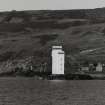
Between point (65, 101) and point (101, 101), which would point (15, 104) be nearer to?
point (65, 101)

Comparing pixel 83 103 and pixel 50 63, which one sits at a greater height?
pixel 50 63

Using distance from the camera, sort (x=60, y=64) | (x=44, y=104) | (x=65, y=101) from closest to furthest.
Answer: (x=44, y=104)
(x=65, y=101)
(x=60, y=64)

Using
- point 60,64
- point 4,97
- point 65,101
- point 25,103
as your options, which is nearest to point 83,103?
point 65,101

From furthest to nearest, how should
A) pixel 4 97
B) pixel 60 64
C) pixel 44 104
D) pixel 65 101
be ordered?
pixel 60 64
pixel 4 97
pixel 65 101
pixel 44 104

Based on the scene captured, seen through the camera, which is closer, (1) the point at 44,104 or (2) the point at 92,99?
(1) the point at 44,104

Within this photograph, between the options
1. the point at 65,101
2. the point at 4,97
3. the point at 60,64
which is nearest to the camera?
the point at 65,101

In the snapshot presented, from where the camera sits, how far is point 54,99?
9219 cm

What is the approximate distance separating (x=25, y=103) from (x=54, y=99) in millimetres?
9712

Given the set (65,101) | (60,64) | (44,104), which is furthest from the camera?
(60,64)

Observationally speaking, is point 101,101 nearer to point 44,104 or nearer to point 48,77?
point 44,104

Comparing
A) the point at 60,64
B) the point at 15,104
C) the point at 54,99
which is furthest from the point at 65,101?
the point at 60,64

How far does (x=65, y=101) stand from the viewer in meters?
88.8

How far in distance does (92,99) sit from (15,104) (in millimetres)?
16750

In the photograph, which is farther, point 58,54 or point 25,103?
point 58,54
